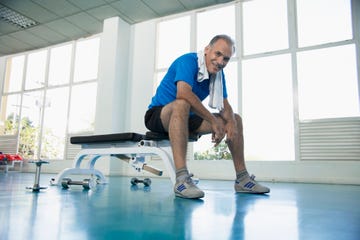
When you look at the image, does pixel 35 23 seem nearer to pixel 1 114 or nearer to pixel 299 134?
pixel 1 114

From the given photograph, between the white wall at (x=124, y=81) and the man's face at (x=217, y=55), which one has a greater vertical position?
the white wall at (x=124, y=81)

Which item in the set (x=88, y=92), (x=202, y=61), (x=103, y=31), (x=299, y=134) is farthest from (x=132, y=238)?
(x=88, y=92)

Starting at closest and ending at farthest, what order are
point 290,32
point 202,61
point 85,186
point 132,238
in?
point 132,238 → point 202,61 → point 85,186 → point 290,32

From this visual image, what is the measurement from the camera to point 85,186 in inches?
68.3

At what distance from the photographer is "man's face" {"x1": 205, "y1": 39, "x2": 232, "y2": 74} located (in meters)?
1.51

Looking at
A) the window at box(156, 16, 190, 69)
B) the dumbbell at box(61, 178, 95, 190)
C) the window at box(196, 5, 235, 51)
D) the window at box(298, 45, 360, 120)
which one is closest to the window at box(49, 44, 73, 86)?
the window at box(156, 16, 190, 69)

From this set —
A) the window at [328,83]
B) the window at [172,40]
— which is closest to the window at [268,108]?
the window at [328,83]

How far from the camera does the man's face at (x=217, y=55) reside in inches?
59.6

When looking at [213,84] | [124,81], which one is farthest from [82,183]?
[124,81]

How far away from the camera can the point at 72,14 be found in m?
4.57

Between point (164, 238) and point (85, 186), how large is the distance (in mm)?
1271

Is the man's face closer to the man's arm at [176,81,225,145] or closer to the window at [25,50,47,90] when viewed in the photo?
the man's arm at [176,81,225,145]

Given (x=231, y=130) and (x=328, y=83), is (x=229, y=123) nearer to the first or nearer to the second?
(x=231, y=130)

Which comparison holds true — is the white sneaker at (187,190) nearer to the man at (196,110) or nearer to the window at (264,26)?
the man at (196,110)
